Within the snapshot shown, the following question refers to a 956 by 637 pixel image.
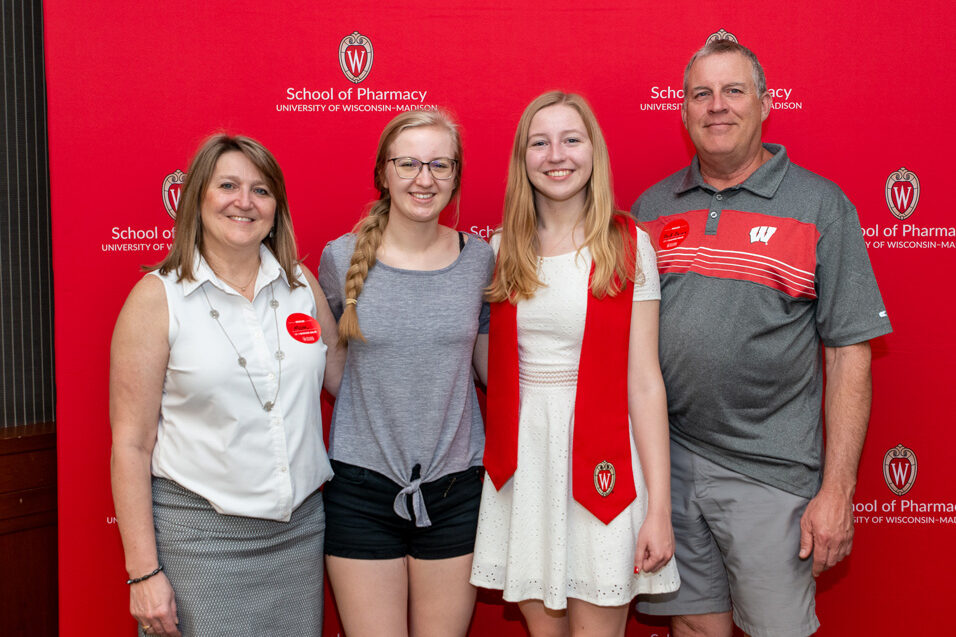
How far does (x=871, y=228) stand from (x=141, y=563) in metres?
2.65

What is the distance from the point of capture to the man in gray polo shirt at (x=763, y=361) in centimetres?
192

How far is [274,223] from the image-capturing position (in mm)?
1907

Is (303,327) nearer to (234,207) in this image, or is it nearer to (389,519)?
(234,207)

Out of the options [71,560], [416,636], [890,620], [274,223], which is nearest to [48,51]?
[274,223]

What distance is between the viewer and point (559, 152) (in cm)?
182

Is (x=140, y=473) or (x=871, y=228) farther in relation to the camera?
(x=871, y=228)

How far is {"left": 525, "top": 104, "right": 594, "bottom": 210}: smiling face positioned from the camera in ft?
5.98

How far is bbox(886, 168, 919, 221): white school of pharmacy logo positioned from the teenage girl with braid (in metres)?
1.72

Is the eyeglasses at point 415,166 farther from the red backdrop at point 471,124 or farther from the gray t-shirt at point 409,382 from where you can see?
the red backdrop at point 471,124

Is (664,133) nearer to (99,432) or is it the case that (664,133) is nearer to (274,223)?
(274,223)

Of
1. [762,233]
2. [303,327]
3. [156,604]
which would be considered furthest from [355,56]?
[156,604]

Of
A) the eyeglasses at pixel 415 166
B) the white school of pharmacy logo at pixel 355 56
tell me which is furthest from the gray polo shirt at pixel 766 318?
the white school of pharmacy logo at pixel 355 56

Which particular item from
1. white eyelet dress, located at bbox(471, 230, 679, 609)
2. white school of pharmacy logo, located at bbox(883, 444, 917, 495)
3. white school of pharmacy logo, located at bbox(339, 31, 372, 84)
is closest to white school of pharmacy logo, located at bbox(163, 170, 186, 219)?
white school of pharmacy logo, located at bbox(339, 31, 372, 84)

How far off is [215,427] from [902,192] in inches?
99.8
